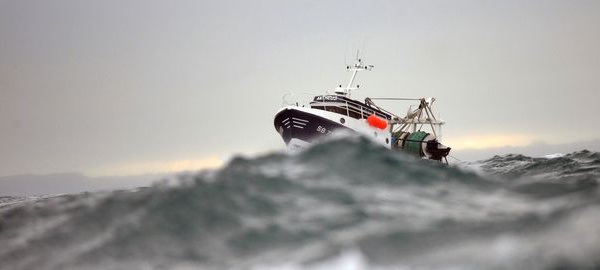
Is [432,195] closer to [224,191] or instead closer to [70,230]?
[224,191]

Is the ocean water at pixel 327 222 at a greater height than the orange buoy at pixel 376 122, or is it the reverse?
the orange buoy at pixel 376 122

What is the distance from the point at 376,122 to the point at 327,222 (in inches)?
1458

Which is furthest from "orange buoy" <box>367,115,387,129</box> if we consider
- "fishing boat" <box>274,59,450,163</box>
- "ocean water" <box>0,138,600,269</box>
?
"ocean water" <box>0,138,600,269</box>

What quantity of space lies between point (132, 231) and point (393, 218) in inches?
233

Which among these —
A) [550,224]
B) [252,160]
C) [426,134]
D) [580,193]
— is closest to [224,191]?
[252,160]

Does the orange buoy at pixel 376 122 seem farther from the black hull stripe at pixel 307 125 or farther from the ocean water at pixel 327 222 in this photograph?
the ocean water at pixel 327 222

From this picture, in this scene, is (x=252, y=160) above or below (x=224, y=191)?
above

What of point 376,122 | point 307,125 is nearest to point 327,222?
point 307,125

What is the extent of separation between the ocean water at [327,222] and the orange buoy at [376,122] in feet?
105

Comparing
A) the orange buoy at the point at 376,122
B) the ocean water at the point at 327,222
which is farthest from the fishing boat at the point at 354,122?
the ocean water at the point at 327,222

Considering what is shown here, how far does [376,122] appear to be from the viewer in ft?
151

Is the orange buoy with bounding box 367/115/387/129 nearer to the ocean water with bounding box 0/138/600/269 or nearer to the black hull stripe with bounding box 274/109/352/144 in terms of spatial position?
the black hull stripe with bounding box 274/109/352/144

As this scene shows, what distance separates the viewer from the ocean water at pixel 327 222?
867cm

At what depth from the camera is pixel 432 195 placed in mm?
11328
